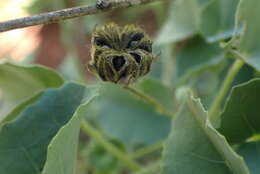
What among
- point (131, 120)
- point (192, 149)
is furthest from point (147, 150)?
point (192, 149)

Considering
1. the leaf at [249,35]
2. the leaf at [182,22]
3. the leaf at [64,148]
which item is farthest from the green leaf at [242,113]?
the leaf at [182,22]

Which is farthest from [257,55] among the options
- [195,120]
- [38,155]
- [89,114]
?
[89,114]

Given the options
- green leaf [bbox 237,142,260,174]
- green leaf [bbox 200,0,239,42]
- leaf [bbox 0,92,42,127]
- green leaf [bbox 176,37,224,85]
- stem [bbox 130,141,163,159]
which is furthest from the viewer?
stem [bbox 130,141,163,159]

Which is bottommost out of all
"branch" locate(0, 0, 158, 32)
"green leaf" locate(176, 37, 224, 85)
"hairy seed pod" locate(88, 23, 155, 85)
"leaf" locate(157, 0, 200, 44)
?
"green leaf" locate(176, 37, 224, 85)

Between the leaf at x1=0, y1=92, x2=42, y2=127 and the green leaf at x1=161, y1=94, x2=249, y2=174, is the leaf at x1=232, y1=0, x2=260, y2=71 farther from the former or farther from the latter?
the leaf at x1=0, y1=92, x2=42, y2=127

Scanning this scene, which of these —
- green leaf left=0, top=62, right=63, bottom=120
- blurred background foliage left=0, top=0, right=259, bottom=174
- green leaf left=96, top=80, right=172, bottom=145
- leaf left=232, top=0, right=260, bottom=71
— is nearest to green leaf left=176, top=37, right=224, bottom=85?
blurred background foliage left=0, top=0, right=259, bottom=174

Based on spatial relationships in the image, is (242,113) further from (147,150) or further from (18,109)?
(147,150)
